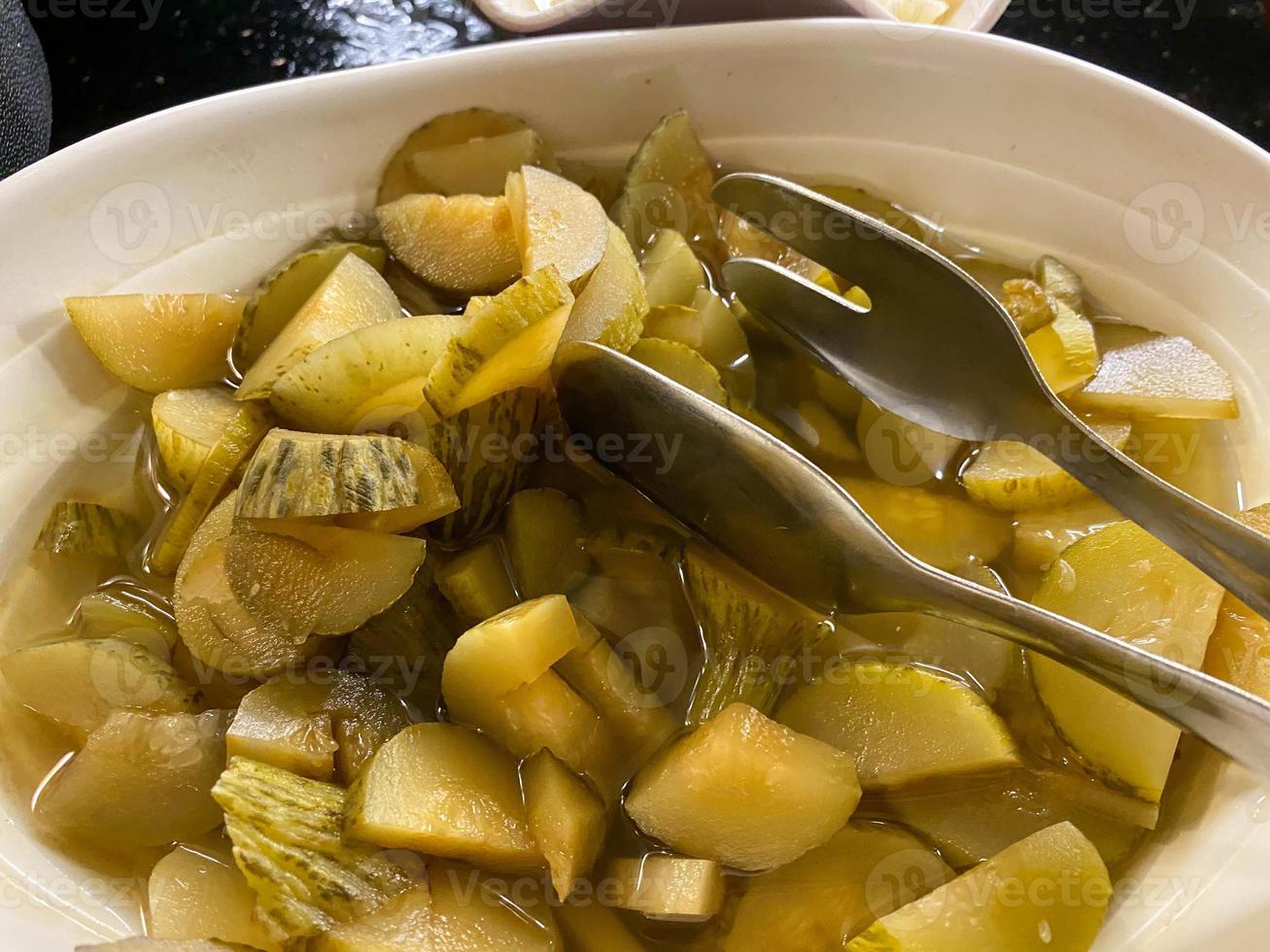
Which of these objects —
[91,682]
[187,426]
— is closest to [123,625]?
[91,682]

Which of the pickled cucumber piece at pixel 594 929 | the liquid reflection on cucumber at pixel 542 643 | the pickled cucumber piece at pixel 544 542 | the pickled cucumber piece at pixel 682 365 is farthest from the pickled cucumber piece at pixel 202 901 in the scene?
the pickled cucumber piece at pixel 682 365

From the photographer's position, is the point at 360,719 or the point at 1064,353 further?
the point at 1064,353

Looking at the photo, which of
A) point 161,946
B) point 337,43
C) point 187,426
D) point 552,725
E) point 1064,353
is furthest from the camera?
point 337,43

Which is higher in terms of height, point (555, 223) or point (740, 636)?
point (555, 223)

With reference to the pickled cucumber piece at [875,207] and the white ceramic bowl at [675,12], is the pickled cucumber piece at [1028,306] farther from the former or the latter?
the white ceramic bowl at [675,12]

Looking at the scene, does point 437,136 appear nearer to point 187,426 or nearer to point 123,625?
point 187,426

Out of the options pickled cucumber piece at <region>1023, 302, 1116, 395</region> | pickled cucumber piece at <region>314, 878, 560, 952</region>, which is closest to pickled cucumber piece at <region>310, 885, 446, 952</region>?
pickled cucumber piece at <region>314, 878, 560, 952</region>
